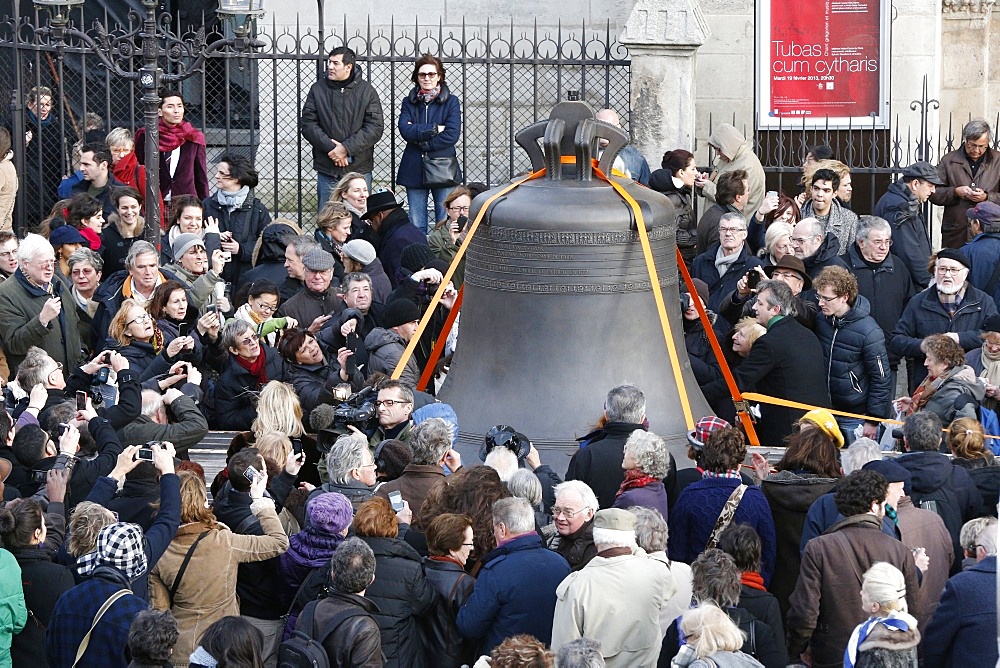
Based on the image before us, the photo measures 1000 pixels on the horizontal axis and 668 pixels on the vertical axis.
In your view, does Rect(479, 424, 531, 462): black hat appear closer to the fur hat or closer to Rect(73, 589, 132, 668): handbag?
the fur hat

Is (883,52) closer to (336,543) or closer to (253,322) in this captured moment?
(253,322)

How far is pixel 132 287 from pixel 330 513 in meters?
4.08

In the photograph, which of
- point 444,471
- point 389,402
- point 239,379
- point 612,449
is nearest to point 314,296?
point 239,379

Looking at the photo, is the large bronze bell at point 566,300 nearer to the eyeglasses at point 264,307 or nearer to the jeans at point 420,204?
the eyeglasses at point 264,307

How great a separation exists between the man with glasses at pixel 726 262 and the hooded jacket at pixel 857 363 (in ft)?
3.14

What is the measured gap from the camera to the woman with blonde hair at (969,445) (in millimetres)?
8734

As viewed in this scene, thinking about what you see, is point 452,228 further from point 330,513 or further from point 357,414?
point 330,513

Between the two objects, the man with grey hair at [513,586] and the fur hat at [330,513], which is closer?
the man with grey hair at [513,586]

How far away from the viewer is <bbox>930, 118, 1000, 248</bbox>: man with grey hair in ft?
46.4

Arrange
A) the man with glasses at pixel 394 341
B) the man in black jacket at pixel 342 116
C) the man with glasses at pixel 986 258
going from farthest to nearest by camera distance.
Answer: the man in black jacket at pixel 342 116 → the man with glasses at pixel 986 258 → the man with glasses at pixel 394 341

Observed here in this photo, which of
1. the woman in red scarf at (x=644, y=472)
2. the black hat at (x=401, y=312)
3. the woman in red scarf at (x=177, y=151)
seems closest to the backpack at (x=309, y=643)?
the woman in red scarf at (x=644, y=472)

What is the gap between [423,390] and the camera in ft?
33.9

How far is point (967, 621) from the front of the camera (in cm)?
733

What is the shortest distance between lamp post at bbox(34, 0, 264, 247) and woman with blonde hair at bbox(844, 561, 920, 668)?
7168 millimetres
